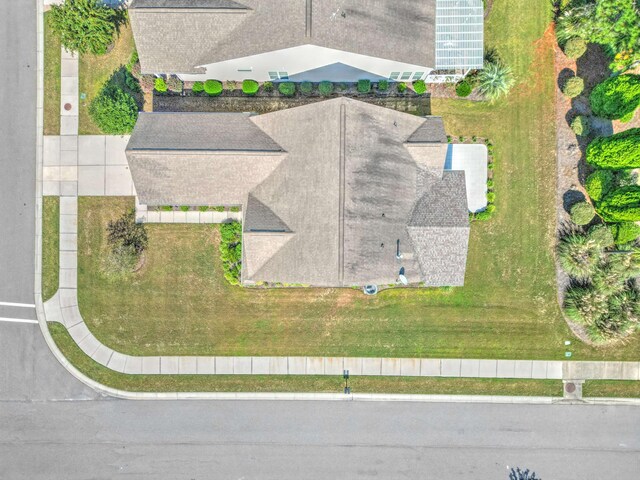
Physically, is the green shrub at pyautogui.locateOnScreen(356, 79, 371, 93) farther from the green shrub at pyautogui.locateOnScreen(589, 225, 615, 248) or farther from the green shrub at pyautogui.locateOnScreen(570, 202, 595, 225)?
the green shrub at pyautogui.locateOnScreen(589, 225, 615, 248)

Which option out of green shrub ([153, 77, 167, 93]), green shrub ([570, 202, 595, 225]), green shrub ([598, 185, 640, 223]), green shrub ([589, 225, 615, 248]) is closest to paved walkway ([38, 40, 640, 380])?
green shrub ([153, 77, 167, 93])

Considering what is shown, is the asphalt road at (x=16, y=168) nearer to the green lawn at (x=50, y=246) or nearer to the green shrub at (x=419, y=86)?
the green lawn at (x=50, y=246)

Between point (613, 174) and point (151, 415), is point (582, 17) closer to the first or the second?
point (613, 174)

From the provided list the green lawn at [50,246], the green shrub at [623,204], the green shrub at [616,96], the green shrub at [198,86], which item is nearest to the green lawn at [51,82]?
the green lawn at [50,246]

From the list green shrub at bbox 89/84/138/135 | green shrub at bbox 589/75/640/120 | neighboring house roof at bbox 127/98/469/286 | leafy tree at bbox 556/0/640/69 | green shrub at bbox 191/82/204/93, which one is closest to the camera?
leafy tree at bbox 556/0/640/69

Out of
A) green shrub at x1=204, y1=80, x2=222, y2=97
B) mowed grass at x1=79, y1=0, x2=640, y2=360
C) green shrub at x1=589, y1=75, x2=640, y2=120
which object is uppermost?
green shrub at x1=204, y1=80, x2=222, y2=97

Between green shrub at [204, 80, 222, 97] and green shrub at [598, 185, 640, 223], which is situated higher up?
green shrub at [204, 80, 222, 97]

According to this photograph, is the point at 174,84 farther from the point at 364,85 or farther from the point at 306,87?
the point at 364,85
